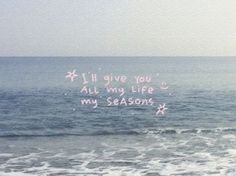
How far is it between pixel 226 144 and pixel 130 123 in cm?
1078

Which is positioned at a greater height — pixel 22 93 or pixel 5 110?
pixel 22 93

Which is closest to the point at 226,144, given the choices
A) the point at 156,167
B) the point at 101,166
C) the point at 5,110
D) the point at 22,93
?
the point at 156,167

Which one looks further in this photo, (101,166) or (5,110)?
(5,110)

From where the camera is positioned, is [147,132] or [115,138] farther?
[147,132]

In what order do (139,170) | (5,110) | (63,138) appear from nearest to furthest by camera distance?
(139,170) < (63,138) < (5,110)

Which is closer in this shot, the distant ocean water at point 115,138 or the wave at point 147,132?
the distant ocean water at point 115,138

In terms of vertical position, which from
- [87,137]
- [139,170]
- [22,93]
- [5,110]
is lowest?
[139,170]

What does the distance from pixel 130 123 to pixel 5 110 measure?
13.7m

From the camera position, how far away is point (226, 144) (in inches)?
1052

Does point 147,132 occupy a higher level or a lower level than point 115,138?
higher

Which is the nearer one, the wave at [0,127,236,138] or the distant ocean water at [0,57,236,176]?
the distant ocean water at [0,57,236,176]

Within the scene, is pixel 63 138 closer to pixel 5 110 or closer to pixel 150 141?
pixel 150 141

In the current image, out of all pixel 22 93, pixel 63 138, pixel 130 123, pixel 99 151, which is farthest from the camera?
pixel 22 93

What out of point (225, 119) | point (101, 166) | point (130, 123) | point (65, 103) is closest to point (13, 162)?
point (101, 166)
